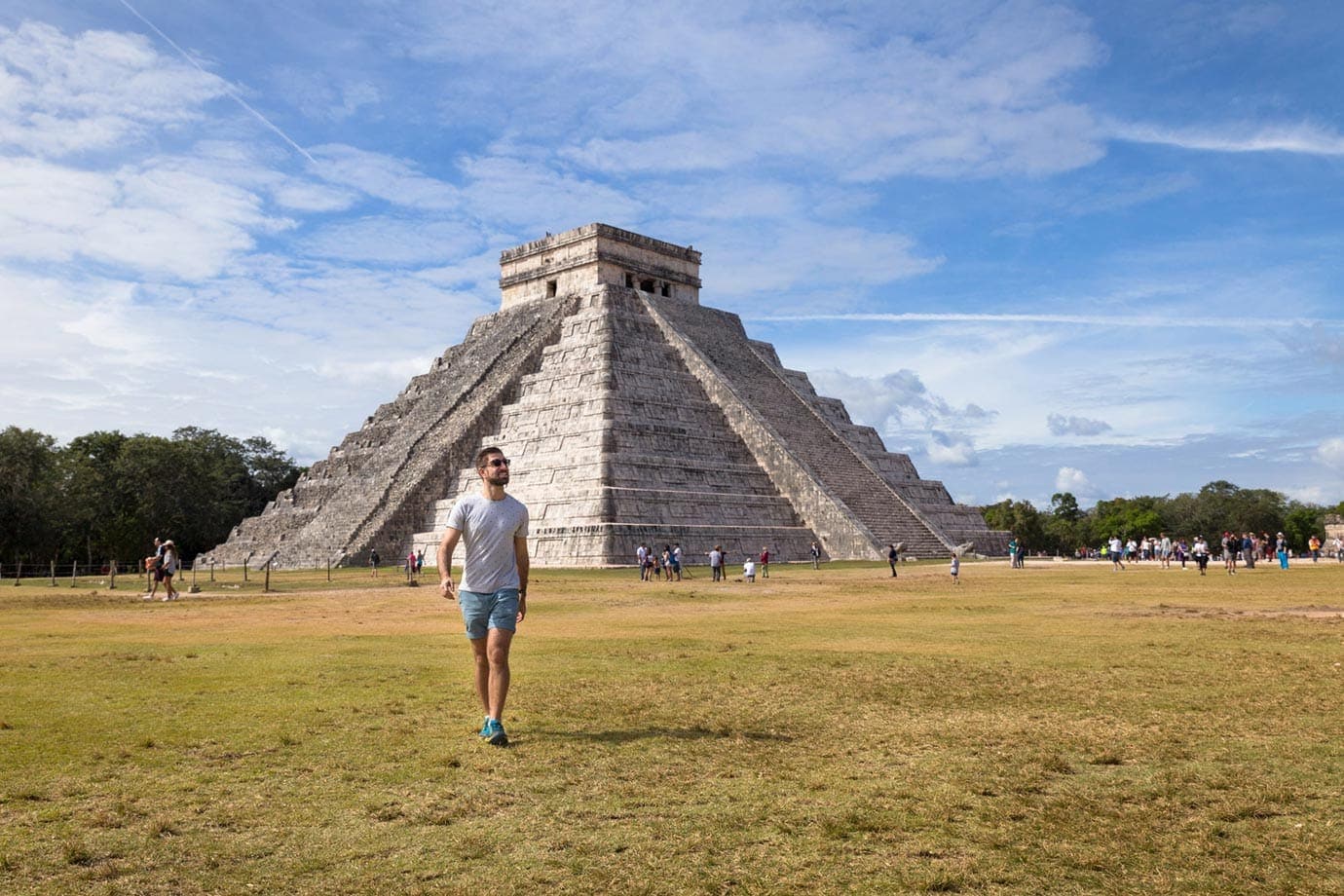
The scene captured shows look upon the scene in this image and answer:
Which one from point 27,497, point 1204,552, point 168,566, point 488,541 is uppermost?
point 27,497

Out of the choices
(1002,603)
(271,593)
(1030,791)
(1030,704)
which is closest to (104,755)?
(1030,791)

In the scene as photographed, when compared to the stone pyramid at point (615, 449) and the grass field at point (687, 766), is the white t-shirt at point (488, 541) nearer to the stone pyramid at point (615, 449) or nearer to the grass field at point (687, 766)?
the grass field at point (687, 766)

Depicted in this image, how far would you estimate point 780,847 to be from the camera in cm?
425

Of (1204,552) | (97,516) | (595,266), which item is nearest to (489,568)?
(1204,552)

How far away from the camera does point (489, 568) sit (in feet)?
22.1

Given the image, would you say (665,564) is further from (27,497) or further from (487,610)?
(27,497)

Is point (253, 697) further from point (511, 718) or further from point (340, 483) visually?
point (340, 483)

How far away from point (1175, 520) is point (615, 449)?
7059cm

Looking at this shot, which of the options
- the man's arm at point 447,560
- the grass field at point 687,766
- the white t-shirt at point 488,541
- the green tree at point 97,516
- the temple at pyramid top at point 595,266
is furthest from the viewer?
the green tree at point 97,516

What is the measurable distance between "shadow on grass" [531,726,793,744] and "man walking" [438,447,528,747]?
1.36ft

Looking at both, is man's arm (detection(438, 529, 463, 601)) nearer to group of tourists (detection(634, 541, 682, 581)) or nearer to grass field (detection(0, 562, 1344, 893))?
grass field (detection(0, 562, 1344, 893))

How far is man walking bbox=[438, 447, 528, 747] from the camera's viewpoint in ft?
21.8

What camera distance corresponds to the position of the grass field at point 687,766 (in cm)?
403

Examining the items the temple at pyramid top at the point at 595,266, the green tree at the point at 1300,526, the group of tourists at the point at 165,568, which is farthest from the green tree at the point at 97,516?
the green tree at the point at 1300,526
